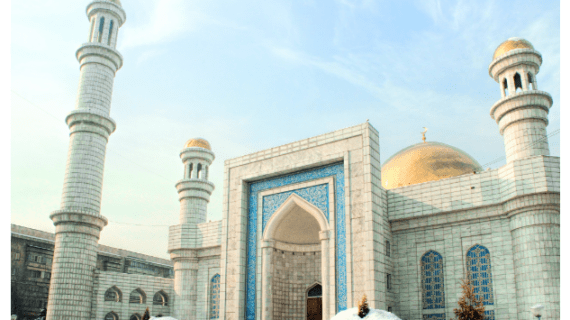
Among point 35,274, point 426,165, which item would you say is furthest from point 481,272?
point 35,274

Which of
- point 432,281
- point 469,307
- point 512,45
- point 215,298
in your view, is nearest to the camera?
point 469,307

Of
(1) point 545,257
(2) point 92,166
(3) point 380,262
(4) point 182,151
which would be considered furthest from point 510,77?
(2) point 92,166

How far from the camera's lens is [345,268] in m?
13.2

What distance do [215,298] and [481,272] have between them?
10560mm

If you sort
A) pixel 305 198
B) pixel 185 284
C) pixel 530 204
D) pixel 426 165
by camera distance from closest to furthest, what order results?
pixel 530 204
pixel 305 198
pixel 426 165
pixel 185 284

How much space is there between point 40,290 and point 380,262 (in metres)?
20.3

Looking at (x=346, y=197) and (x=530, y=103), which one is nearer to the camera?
(x=346, y=197)

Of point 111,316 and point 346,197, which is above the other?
point 346,197

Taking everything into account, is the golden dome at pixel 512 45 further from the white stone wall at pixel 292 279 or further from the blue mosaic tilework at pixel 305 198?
the white stone wall at pixel 292 279

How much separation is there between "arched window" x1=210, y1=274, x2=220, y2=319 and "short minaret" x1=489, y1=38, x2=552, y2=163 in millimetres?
12064

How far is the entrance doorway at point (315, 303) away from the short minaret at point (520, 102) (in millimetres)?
7743

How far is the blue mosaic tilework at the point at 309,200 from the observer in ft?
43.7

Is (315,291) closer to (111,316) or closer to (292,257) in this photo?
(292,257)

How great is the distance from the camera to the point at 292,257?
16172 mm
